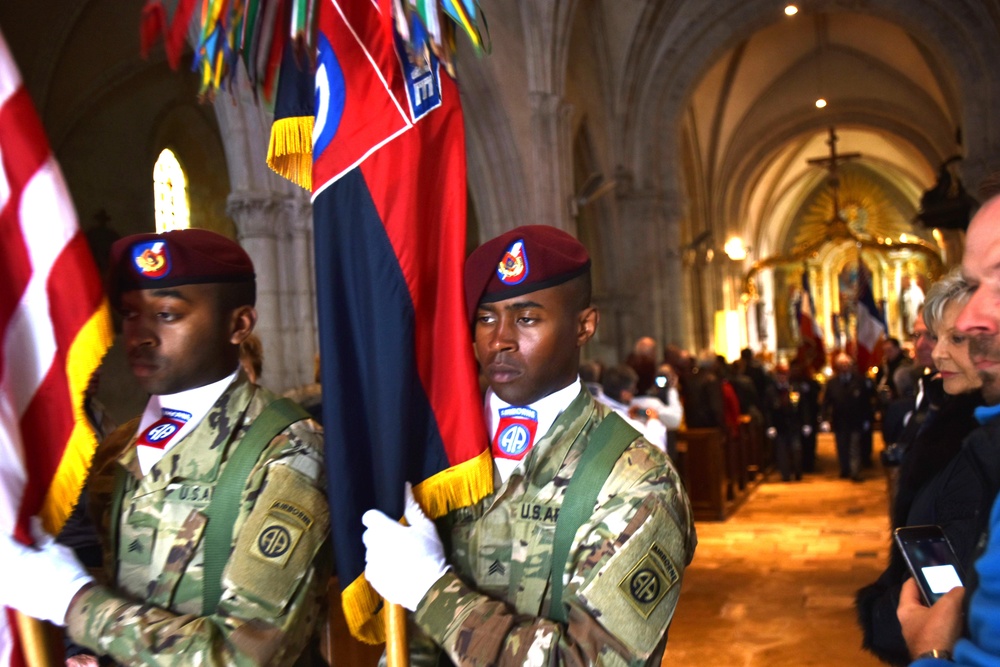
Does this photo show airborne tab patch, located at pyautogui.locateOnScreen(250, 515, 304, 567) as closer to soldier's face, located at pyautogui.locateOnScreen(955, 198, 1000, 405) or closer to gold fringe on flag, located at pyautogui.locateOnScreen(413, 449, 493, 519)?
gold fringe on flag, located at pyautogui.locateOnScreen(413, 449, 493, 519)

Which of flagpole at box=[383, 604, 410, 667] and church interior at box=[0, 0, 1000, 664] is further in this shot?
church interior at box=[0, 0, 1000, 664]

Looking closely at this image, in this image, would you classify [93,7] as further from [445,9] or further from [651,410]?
[445,9]

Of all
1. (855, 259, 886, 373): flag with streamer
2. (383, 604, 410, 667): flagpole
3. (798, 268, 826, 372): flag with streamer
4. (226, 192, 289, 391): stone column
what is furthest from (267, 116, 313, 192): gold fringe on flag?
(798, 268, 826, 372): flag with streamer

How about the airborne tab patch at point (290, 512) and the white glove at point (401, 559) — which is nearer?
the white glove at point (401, 559)

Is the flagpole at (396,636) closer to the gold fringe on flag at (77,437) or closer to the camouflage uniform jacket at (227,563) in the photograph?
the camouflage uniform jacket at (227,563)

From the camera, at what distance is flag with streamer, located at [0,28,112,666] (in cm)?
189

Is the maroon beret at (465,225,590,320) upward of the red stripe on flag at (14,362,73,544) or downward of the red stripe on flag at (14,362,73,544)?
upward

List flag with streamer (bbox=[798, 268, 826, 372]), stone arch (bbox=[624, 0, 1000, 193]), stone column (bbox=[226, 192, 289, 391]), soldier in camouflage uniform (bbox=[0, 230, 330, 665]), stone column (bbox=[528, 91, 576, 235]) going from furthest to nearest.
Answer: flag with streamer (bbox=[798, 268, 826, 372]) < stone arch (bbox=[624, 0, 1000, 193]) < stone column (bbox=[528, 91, 576, 235]) < stone column (bbox=[226, 192, 289, 391]) < soldier in camouflage uniform (bbox=[0, 230, 330, 665])

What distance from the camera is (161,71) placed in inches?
450

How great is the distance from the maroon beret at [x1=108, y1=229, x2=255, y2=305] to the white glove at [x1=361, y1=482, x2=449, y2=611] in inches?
26.6

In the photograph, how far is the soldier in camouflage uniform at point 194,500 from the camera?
1.77 metres

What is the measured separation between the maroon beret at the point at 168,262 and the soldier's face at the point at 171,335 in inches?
0.8

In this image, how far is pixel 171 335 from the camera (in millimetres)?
2062

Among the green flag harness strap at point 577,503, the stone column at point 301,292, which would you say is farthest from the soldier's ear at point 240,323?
the stone column at point 301,292
